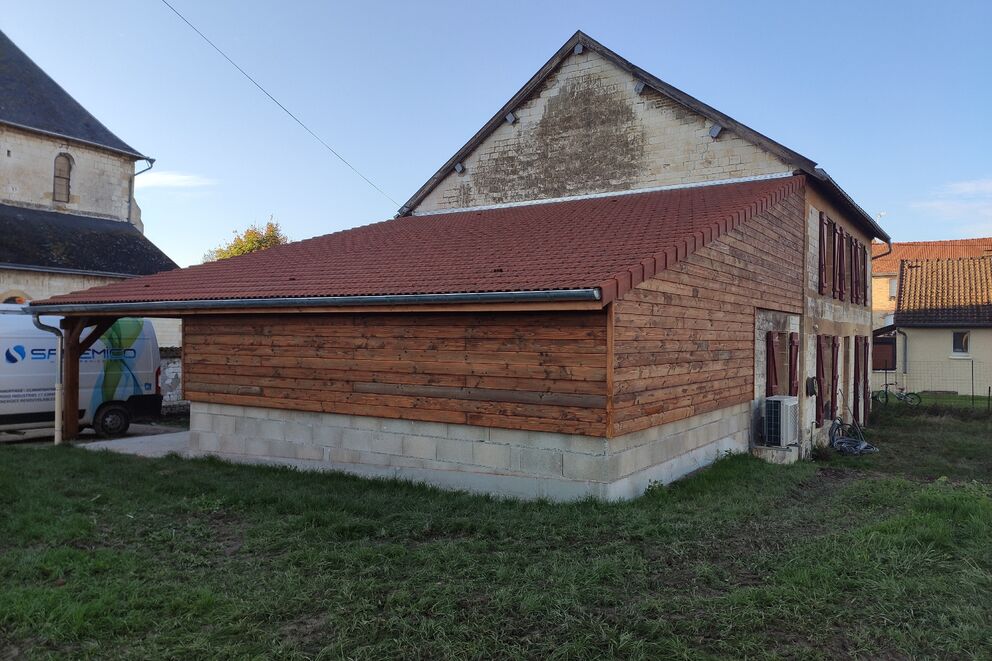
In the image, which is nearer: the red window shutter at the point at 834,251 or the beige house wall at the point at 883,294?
the red window shutter at the point at 834,251

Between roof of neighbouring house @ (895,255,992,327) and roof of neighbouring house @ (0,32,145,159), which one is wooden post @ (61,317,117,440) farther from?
roof of neighbouring house @ (895,255,992,327)

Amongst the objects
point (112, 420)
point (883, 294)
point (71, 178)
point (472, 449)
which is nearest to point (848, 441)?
point (472, 449)

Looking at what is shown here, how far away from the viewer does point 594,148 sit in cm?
1451

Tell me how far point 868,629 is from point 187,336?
9.60 meters

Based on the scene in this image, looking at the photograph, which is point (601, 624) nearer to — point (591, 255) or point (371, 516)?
point (371, 516)

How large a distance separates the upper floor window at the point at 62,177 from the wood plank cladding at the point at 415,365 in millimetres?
17838

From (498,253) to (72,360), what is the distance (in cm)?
812

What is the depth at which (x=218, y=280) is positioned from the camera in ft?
35.1

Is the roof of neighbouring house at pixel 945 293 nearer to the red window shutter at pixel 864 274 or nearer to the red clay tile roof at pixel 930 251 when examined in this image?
the red window shutter at pixel 864 274

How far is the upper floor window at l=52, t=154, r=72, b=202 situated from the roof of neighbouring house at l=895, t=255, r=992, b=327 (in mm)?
30746

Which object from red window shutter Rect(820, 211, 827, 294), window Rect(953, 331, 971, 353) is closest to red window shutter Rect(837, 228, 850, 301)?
red window shutter Rect(820, 211, 827, 294)

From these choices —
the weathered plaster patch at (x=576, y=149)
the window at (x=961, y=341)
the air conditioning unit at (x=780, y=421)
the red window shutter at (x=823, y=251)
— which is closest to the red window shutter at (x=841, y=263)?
the red window shutter at (x=823, y=251)

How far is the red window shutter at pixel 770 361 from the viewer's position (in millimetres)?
11891

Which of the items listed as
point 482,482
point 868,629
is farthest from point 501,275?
point 868,629
